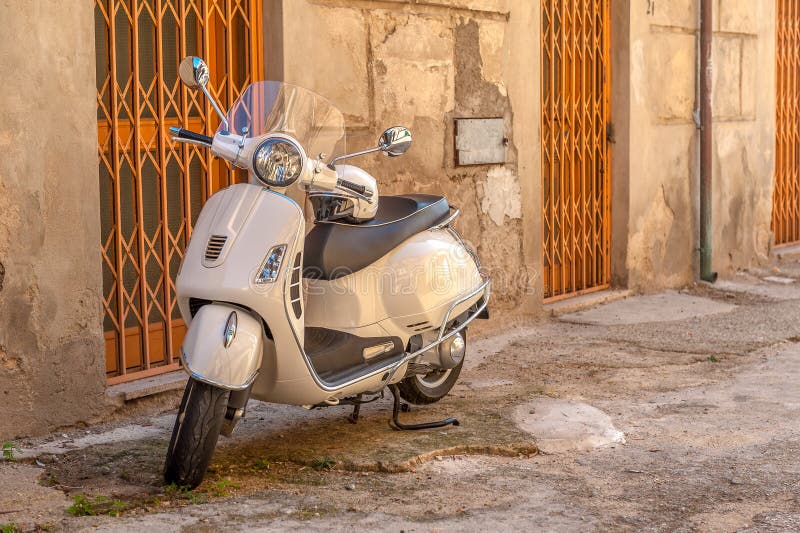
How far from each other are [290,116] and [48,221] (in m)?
1.15

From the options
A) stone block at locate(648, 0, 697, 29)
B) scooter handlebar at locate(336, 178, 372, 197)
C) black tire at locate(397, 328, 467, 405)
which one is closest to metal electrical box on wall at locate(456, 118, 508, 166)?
stone block at locate(648, 0, 697, 29)

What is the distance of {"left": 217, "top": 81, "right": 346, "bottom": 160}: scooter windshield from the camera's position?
14.5ft

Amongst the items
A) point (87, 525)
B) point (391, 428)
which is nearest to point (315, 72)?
point (391, 428)

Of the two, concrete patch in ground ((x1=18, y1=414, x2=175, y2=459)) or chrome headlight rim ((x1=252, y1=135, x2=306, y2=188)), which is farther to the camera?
concrete patch in ground ((x1=18, y1=414, x2=175, y2=459))

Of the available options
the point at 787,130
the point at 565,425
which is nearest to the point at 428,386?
the point at 565,425

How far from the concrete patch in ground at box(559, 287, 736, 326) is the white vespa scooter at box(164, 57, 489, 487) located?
2.63 meters

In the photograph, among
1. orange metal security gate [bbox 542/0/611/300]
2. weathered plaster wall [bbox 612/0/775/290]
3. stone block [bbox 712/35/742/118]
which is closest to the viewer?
orange metal security gate [bbox 542/0/611/300]

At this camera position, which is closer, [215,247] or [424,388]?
[215,247]

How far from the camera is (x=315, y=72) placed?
6223mm

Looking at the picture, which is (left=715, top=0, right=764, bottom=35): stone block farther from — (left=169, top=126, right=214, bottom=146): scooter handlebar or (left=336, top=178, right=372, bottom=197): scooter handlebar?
(left=169, top=126, right=214, bottom=146): scooter handlebar

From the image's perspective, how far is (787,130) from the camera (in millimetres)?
11219

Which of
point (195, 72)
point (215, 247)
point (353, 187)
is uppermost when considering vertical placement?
point (195, 72)

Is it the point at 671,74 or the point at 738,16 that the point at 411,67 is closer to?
the point at 671,74

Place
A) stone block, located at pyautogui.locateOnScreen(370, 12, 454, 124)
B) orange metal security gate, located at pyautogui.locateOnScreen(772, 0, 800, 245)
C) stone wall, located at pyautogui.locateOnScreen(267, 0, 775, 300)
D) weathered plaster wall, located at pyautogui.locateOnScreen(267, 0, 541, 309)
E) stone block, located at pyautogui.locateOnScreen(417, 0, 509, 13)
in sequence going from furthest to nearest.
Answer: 1. orange metal security gate, located at pyautogui.locateOnScreen(772, 0, 800, 245)
2. stone block, located at pyautogui.locateOnScreen(417, 0, 509, 13)
3. stone block, located at pyautogui.locateOnScreen(370, 12, 454, 124)
4. stone wall, located at pyautogui.locateOnScreen(267, 0, 775, 300)
5. weathered plaster wall, located at pyautogui.locateOnScreen(267, 0, 541, 309)
